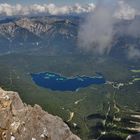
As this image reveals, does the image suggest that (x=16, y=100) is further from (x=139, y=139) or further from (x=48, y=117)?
(x=139, y=139)

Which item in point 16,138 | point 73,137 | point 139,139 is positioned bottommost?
point 139,139

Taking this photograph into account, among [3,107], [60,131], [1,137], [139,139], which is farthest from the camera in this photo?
[139,139]

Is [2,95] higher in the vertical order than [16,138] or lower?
higher

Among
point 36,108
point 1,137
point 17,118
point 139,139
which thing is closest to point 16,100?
point 36,108

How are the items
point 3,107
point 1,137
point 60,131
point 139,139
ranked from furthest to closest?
1. point 139,139
2. point 60,131
3. point 3,107
4. point 1,137

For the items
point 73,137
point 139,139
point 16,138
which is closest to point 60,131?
point 73,137

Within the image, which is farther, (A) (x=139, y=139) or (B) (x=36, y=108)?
(A) (x=139, y=139)
